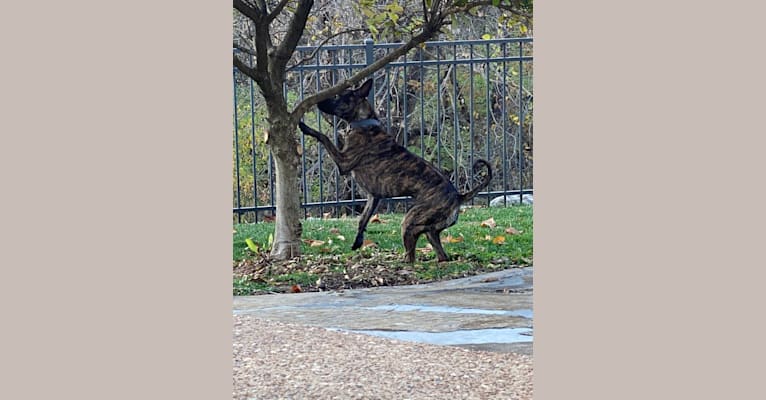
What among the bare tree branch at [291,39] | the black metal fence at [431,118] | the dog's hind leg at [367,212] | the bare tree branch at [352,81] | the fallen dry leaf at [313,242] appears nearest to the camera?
the bare tree branch at [352,81]

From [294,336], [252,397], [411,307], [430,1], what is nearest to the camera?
[252,397]

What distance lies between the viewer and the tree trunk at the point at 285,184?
7695 mm

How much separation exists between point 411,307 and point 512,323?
72 cm

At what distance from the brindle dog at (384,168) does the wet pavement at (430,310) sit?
676 millimetres

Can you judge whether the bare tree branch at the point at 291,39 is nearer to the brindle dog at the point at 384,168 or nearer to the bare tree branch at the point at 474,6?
the brindle dog at the point at 384,168

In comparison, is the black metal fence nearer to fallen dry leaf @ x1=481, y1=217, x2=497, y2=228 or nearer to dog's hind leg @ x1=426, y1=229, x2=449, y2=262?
fallen dry leaf @ x1=481, y1=217, x2=497, y2=228

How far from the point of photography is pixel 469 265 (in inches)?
306

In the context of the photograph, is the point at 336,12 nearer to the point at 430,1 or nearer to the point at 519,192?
the point at 519,192

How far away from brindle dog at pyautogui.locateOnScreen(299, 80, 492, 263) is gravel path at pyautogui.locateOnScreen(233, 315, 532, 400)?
89.3 inches

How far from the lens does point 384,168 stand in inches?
312

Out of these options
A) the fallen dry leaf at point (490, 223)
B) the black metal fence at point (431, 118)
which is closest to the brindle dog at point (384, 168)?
the fallen dry leaf at point (490, 223)

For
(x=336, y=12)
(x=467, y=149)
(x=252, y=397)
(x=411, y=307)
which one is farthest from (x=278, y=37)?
(x=252, y=397)

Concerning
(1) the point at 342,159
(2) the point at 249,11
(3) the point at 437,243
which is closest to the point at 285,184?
(1) the point at 342,159

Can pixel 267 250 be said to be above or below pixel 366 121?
below
